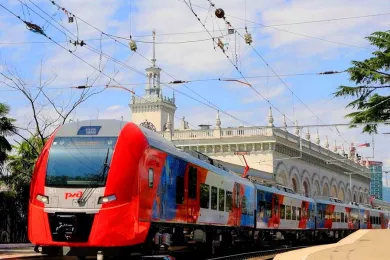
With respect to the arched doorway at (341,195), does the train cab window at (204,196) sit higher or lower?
lower

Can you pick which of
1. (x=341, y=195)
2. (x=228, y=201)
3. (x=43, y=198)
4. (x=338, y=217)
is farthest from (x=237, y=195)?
(x=341, y=195)

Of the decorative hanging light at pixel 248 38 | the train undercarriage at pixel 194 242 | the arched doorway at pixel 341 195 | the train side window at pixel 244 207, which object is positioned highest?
the decorative hanging light at pixel 248 38

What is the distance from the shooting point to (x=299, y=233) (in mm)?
37844

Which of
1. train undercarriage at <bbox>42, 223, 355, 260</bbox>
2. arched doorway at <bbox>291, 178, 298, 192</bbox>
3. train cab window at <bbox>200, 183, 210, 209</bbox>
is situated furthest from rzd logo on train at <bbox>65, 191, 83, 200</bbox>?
arched doorway at <bbox>291, 178, 298, 192</bbox>

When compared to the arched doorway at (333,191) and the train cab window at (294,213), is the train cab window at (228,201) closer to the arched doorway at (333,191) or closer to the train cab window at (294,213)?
the train cab window at (294,213)

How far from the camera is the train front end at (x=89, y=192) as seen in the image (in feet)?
44.0

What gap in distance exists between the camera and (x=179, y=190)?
16.8 meters

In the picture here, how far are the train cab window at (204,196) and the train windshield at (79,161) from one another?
5.21 metres

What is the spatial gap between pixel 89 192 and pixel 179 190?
368 cm

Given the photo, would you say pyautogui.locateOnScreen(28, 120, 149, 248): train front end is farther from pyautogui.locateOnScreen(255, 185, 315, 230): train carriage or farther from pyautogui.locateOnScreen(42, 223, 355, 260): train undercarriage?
pyautogui.locateOnScreen(255, 185, 315, 230): train carriage

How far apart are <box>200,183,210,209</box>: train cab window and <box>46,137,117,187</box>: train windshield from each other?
5.21 meters

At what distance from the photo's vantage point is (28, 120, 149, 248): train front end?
13.4 metres

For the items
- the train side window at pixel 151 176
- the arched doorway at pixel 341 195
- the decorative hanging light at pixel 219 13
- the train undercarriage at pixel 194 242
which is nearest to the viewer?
the train undercarriage at pixel 194 242

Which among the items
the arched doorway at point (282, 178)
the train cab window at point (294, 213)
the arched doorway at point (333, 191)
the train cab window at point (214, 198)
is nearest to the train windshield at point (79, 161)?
the train cab window at point (214, 198)
